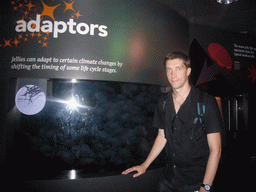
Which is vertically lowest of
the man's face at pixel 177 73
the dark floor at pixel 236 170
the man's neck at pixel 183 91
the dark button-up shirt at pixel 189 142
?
the dark floor at pixel 236 170

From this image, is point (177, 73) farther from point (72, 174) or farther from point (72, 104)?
point (72, 174)

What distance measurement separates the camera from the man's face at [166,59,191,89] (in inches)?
58.5

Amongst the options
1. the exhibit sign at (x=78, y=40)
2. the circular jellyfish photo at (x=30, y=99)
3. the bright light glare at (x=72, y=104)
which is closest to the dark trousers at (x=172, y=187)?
the exhibit sign at (x=78, y=40)

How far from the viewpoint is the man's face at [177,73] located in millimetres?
1486

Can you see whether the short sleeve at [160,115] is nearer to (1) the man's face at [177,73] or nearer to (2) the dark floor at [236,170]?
(1) the man's face at [177,73]

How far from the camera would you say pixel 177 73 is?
58.6 inches

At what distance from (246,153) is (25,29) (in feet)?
19.3

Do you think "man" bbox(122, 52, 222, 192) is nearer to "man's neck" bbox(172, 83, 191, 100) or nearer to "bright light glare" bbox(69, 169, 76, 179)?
"man's neck" bbox(172, 83, 191, 100)

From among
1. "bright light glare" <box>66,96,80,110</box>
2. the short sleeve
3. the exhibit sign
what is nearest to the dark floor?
the short sleeve

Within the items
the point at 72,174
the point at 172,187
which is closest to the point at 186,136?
the point at 172,187

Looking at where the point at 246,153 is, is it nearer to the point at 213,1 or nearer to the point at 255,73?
the point at 255,73

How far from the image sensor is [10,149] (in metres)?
2.40

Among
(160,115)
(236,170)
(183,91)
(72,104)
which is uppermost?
(183,91)

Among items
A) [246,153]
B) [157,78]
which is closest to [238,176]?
[246,153]
